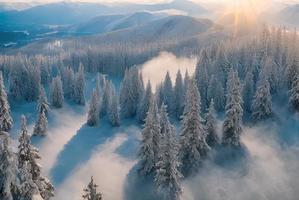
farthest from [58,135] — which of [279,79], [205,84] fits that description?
[279,79]

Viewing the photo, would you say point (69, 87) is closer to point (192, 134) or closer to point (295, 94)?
point (192, 134)

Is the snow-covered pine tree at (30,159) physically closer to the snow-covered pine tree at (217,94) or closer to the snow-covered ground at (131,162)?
the snow-covered ground at (131,162)

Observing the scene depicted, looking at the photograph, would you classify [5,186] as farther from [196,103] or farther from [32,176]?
[196,103]

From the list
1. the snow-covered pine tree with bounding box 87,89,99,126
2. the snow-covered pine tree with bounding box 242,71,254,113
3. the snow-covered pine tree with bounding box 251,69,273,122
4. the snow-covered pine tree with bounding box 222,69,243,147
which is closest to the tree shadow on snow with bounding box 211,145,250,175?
the snow-covered pine tree with bounding box 222,69,243,147

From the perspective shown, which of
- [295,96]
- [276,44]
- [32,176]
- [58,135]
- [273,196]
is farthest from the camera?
[276,44]

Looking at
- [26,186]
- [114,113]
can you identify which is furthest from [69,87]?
[26,186]
